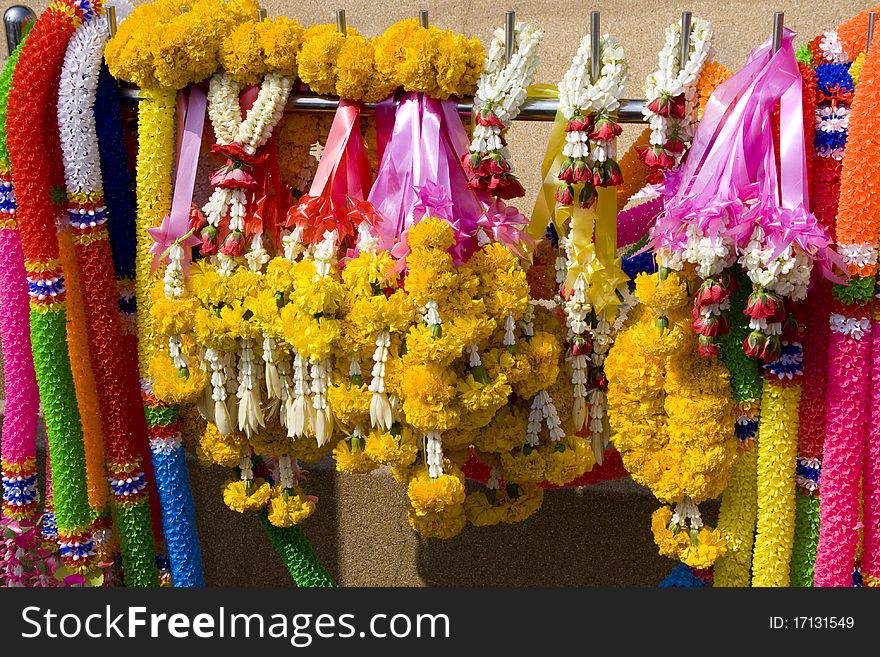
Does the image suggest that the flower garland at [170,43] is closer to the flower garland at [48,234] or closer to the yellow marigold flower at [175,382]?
the flower garland at [48,234]

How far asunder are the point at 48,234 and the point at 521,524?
2.59 feet

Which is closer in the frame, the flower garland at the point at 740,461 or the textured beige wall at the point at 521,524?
the flower garland at the point at 740,461

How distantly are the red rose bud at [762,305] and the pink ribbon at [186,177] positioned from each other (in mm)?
593

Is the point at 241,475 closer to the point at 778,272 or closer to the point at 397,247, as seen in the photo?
the point at 397,247

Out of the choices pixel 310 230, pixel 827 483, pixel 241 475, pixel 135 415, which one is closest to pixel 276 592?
pixel 241 475

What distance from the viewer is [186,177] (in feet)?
3.72

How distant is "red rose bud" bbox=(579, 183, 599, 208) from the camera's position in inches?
41.1

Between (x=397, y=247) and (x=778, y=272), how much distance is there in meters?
0.38

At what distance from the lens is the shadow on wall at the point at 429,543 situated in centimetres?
150

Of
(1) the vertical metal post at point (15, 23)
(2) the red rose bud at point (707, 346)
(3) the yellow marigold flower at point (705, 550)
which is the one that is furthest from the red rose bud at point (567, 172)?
(1) the vertical metal post at point (15, 23)

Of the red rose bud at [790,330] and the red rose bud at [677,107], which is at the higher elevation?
the red rose bud at [677,107]

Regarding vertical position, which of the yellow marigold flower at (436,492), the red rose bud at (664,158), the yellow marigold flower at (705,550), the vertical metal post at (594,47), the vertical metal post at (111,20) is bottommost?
the yellow marigold flower at (705,550)

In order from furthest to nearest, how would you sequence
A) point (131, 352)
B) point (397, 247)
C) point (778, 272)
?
point (131, 352)
point (397, 247)
point (778, 272)

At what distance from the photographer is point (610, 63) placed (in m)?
1.03
